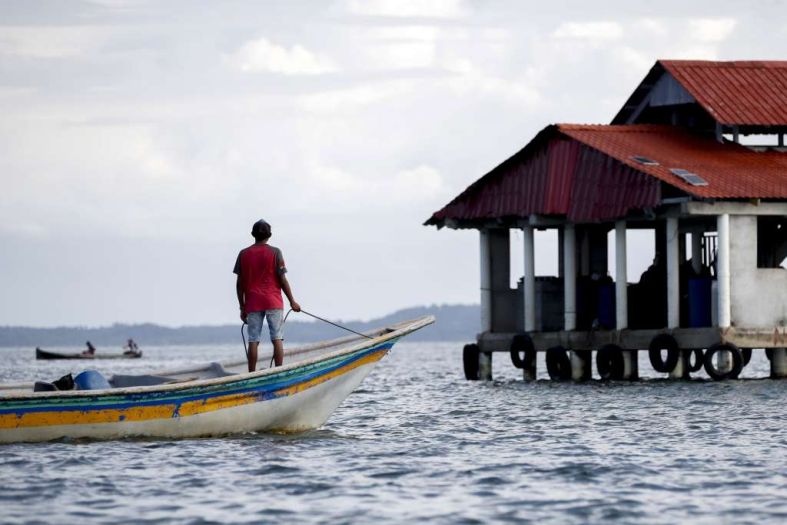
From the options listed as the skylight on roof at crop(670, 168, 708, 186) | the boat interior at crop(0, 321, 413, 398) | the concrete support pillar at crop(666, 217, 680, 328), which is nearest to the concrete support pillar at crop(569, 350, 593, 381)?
the concrete support pillar at crop(666, 217, 680, 328)

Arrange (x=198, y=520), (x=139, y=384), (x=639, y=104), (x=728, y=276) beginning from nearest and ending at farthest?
(x=198, y=520) → (x=139, y=384) → (x=728, y=276) → (x=639, y=104)

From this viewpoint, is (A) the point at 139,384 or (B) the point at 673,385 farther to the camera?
(B) the point at 673,385

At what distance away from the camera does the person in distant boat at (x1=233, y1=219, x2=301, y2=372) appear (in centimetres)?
2366

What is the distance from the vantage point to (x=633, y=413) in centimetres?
3008

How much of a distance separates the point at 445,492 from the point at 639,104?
1037 inches

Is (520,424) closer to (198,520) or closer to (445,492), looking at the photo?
Result: (445,492)

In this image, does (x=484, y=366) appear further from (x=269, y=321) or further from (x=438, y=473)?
(x=438, y=473)

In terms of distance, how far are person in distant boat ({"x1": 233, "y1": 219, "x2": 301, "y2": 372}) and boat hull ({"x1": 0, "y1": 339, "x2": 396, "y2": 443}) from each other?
2.19ft

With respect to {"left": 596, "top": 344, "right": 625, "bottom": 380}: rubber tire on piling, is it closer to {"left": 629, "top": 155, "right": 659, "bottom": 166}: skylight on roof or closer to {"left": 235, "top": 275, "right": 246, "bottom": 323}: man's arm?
{"left": 629, "top": 155, "right": 659, "bottom": 166}: skylight on roof

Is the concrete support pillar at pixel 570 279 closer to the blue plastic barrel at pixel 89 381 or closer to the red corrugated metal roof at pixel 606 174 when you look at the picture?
the red corrugated metal roof at pixel 606 174

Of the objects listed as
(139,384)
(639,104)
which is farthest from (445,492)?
(639,104)

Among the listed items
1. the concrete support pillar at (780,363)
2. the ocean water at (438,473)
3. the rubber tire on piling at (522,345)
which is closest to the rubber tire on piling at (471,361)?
the rubber tire on piling at (522,345)

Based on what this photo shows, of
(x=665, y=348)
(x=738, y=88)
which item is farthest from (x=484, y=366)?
(x=738, y=88)

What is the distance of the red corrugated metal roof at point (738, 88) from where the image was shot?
40500mm
